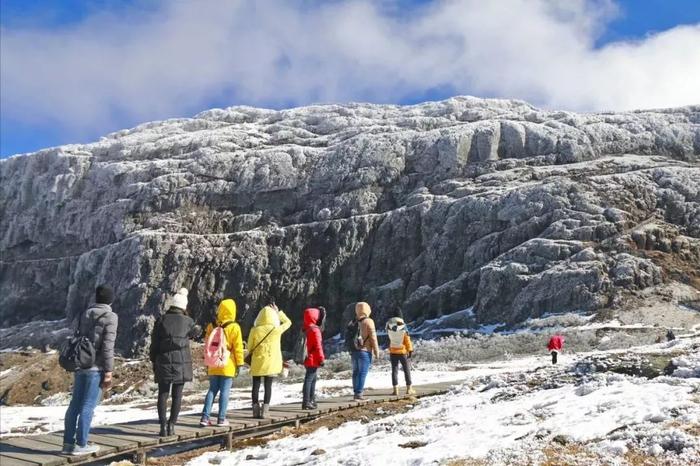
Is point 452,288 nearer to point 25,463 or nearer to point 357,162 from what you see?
point 357,162

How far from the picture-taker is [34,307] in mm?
71188

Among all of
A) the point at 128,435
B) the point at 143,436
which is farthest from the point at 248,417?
the point at 128,435

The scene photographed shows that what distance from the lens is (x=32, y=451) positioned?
9.30 meters

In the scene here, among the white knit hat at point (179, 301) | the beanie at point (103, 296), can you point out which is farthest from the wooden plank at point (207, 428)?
the beanie at point (103, 296)

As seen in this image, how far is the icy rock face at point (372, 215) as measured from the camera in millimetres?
46812

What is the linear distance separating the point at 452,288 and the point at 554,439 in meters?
42.5

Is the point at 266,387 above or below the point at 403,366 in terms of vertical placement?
below

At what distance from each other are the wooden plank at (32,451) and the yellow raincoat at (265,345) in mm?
3568

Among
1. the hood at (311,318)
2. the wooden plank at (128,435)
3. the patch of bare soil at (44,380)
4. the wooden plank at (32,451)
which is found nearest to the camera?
the wooden plank at (32,451)

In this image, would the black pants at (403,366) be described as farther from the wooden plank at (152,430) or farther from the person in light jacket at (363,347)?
the wooden plank at (152,430)

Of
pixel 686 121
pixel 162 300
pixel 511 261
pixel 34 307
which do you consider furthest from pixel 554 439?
pixel 34 307

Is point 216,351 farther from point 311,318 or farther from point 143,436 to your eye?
point 311,318

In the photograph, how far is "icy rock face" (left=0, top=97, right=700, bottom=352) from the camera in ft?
154

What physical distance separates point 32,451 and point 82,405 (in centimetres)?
141
